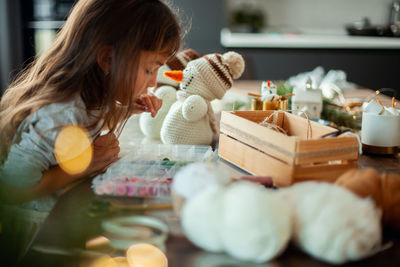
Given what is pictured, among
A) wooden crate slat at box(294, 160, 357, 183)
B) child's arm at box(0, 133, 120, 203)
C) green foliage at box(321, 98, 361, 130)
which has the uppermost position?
wooden crate slat at box(294, 160, 357, 183)

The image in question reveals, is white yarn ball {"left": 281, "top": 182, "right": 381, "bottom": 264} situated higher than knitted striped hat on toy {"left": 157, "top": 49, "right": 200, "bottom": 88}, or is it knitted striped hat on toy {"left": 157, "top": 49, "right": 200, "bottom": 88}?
knitted striped hat on toy {"left": 157, "top": 49, "right": 200, "bottom": 88}

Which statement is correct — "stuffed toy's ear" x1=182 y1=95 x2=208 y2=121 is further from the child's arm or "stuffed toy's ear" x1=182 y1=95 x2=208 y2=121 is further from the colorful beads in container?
the colorful beads in container

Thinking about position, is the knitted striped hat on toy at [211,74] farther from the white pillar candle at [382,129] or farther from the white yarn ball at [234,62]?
the white pillar candle at [382,129]

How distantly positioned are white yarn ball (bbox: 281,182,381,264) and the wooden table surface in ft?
0.08

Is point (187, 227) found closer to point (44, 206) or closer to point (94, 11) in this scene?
point (44, 206)

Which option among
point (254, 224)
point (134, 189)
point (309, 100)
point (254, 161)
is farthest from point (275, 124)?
point (254, 224)

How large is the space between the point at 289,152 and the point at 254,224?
0.30 meters

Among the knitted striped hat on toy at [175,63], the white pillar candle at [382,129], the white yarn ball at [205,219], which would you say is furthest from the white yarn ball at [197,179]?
the knitted striped hat on toy at [175,63]

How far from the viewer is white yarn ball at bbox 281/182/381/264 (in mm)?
537

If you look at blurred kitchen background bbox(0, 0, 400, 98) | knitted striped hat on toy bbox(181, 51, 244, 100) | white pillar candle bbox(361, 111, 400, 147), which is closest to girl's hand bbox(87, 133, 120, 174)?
knitted striped hat on toy bbox(181, 51, 244, 100)

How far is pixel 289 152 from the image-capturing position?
2.59ft

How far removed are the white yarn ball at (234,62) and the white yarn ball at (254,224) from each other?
0.70 metres

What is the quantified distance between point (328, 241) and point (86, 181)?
0.55 m

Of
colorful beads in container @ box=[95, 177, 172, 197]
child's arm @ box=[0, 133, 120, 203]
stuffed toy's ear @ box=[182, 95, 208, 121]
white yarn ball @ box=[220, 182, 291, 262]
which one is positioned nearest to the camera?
white yarn ball @ box=[220, 182, 291, 262]
